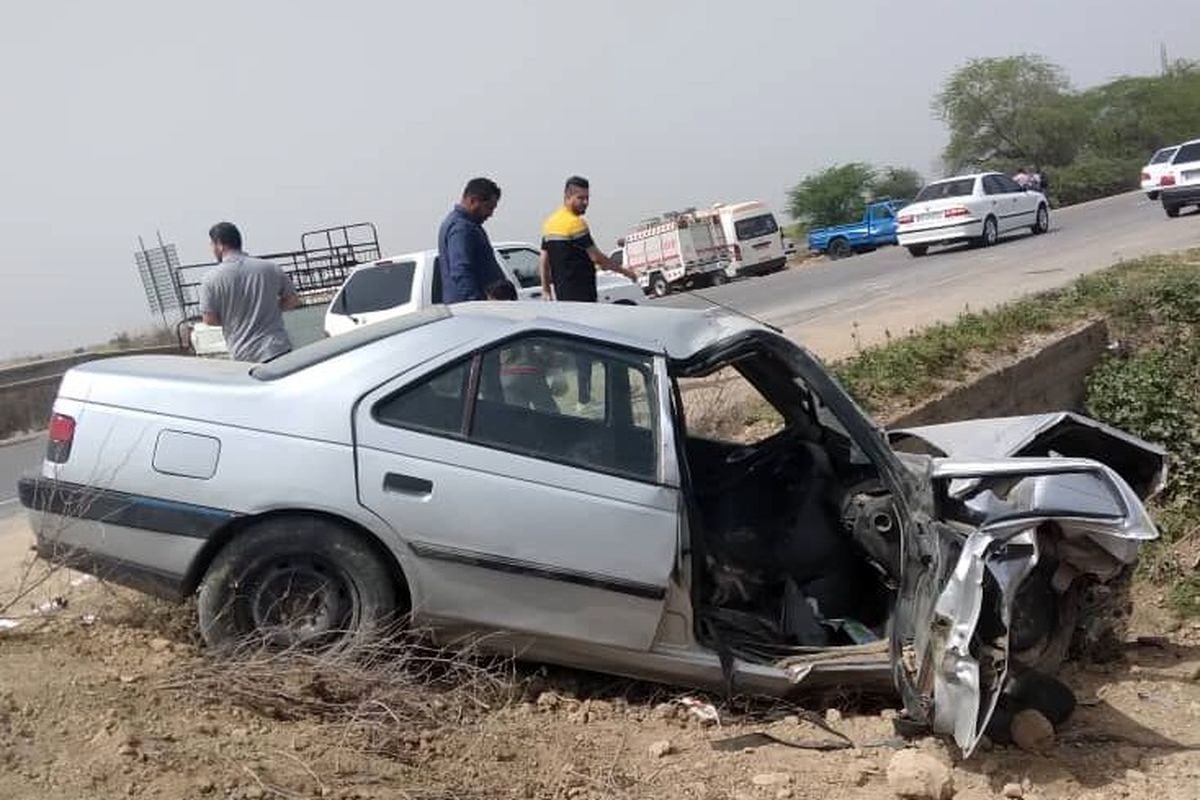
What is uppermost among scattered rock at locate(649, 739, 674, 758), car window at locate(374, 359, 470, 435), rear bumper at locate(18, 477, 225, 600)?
car window at locate(374, 359, 470, 435)

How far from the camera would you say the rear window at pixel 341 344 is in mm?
4258

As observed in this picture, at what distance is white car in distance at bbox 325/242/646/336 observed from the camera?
10820 millimetres

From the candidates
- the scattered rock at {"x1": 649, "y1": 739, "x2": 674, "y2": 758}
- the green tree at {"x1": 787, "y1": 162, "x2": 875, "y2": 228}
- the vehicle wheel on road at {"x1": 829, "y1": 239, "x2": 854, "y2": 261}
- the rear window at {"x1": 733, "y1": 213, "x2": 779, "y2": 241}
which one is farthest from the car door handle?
the green tree at {"x1": 787, "y1": 162, "x2": 875, "y2": 228}

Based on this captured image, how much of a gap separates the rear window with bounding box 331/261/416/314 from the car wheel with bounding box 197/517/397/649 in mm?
7072

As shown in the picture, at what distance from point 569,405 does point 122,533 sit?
1.62 metres

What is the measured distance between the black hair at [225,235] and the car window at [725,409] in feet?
9.16

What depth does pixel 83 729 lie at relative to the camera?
3.34 metres

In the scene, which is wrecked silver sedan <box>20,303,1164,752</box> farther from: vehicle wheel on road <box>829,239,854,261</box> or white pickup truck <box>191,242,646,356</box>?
vehicle wheel on road <box>829,239,854,261</box>

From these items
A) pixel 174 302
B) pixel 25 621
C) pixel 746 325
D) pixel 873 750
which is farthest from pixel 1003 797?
pixel 174 302

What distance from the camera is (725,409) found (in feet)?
22.2

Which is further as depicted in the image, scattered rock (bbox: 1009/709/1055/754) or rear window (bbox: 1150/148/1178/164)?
rear window (bbox: 1150/148/1178/164)

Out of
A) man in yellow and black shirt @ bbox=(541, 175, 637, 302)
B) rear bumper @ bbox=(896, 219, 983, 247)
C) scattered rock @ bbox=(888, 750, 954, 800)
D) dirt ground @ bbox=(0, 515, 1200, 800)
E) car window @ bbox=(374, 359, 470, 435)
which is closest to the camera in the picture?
dirt ground @ bbox=(0, 515, 1200, 800)

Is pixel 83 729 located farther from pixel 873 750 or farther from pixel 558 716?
pixel 873 750

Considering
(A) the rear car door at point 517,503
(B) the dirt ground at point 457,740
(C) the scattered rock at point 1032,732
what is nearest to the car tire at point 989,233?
(B) the dirt ground at point 457,740
